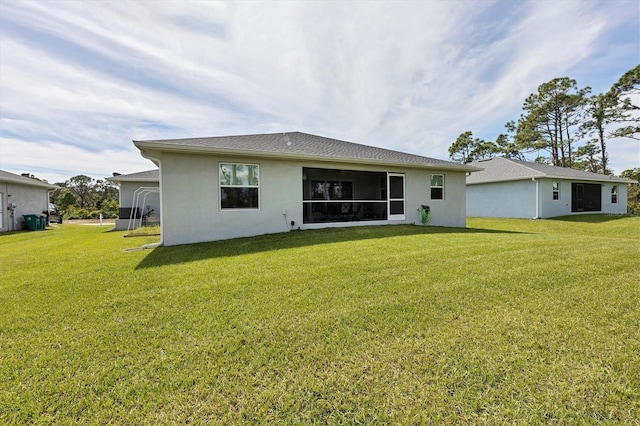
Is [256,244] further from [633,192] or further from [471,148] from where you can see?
[633,192]

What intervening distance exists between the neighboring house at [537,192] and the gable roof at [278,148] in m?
8.29

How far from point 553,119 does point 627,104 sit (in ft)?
20.7

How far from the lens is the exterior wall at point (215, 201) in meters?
7.66

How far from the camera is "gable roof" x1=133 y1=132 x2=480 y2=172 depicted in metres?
7.41

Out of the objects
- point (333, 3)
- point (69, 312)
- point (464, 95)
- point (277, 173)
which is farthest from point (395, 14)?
point (69, 312)

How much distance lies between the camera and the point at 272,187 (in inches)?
352

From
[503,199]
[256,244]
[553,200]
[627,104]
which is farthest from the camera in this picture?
[627,104]

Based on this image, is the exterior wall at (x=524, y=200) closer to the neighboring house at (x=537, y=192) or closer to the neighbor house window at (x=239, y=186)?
the neighboring house at (x=537, y=192)

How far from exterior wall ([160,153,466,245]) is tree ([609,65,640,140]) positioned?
24400 millimetres

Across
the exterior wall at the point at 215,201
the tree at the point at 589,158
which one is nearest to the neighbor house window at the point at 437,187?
the exterior wall at the point at 215,201

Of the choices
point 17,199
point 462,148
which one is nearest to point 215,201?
point 17,199

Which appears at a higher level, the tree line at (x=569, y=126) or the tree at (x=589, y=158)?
the tree line at (x=569, y=126)

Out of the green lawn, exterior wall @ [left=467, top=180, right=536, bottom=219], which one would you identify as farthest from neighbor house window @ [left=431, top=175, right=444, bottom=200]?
exterior wall @ [left=467, top=180, right=536, bottom=219]

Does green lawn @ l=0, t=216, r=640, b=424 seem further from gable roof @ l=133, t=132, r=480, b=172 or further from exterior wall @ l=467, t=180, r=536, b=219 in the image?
exterior wall @ l=467, t=180, r=536, b=219
